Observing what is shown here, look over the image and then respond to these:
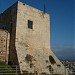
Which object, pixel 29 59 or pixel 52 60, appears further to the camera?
pixel 52 60

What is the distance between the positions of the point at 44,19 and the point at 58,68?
6.85 m

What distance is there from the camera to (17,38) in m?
20.6

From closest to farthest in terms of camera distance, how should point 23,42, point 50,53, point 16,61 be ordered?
point 16,61 → point 23,42 → point 50,53

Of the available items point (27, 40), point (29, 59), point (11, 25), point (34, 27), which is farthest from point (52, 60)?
point (11, 25)

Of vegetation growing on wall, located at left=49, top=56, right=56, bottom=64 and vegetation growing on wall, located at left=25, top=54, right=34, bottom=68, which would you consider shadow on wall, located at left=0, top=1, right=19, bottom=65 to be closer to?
vegetation growing on wall, located at left=25, top=54, right=34, bottom=68

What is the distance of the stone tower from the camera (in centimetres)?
2016

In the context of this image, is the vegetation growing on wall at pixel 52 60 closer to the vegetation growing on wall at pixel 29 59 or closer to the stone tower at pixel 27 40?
the stone tower at pixel 27 40

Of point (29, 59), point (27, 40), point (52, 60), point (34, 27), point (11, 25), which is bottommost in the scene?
point (52, 60)

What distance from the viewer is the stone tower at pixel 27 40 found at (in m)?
20.2

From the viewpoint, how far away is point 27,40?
70.9ft

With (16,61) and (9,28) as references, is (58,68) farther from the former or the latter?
(9,28)

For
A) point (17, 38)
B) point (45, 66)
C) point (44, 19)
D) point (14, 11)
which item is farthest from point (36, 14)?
point (45, 66)

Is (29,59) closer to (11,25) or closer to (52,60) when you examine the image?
(52,60)

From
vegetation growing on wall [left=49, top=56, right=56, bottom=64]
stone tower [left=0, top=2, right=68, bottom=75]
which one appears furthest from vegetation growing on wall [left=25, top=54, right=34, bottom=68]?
vegetation growing on wall [left=49, top=56, right=56, bottom=64]
